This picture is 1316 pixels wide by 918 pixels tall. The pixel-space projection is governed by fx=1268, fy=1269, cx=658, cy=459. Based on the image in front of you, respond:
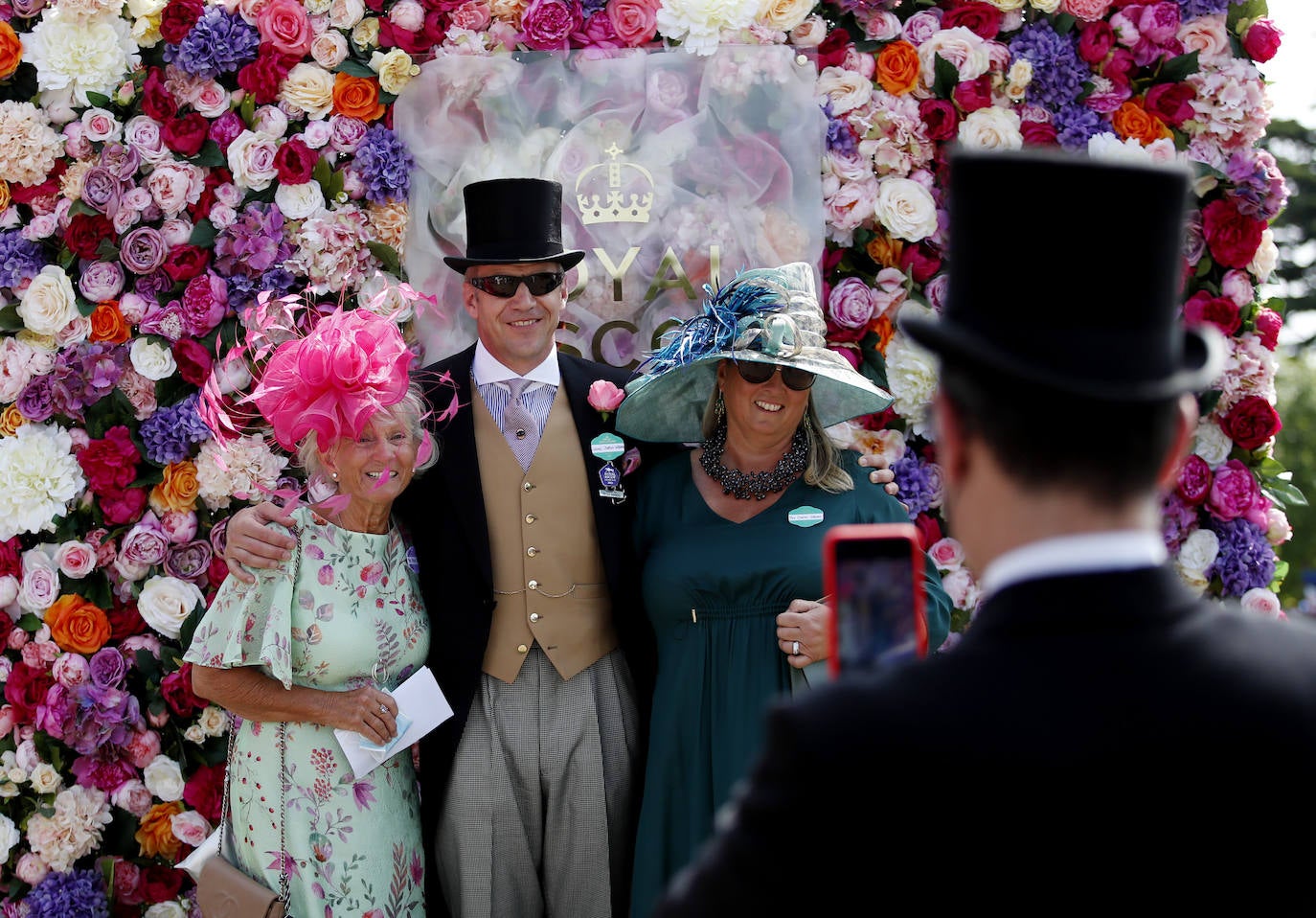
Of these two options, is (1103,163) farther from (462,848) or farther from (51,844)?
(51,844)

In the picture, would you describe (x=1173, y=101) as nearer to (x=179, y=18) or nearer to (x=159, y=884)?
(x=179, y=18)

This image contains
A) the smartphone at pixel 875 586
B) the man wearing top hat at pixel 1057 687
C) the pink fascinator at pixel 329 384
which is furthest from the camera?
the pink fascinator at pixel 329 384

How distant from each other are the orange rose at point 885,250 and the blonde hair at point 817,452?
32.2 inches

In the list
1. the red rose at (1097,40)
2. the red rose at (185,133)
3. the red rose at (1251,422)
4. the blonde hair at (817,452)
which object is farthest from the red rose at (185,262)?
the red rose at (1251,422)

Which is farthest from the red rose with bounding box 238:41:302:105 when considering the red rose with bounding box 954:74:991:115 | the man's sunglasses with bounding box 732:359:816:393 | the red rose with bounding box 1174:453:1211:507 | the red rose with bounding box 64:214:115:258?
the red rose with bounding box 1174:453:1211:507

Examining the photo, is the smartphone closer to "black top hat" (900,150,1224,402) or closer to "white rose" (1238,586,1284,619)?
"black top hat" (900,150,1224,402)

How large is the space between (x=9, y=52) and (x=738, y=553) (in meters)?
2.97

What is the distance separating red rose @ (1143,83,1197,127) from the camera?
162 inches

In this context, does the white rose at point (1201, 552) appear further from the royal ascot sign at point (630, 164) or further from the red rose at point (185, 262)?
the red rose at point (185, 262)

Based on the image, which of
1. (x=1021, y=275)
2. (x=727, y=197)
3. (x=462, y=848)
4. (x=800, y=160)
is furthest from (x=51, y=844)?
(x=1021, y=275)

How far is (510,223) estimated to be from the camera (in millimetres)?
3559

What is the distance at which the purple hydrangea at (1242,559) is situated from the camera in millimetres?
4078

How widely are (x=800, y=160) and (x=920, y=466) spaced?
1062 millimetres

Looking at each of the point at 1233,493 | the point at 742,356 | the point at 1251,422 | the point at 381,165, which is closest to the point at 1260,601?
the point at 1233,493
